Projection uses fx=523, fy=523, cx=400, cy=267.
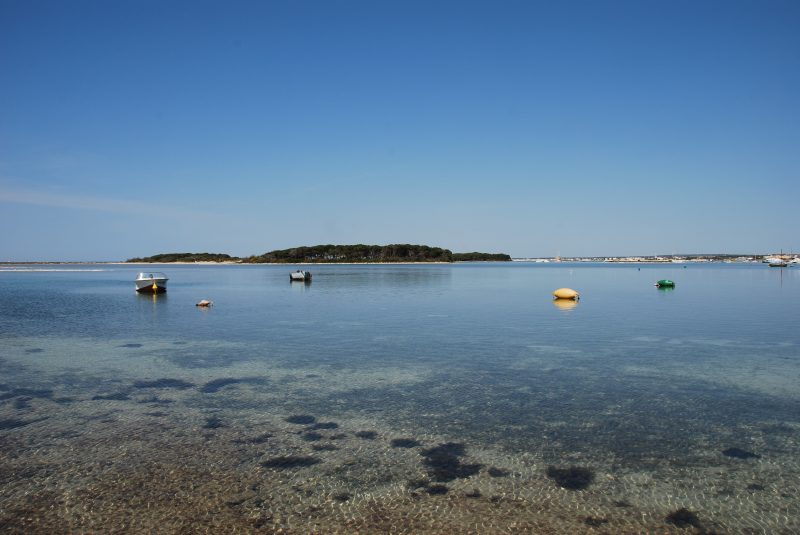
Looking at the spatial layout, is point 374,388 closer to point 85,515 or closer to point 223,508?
point 223,508

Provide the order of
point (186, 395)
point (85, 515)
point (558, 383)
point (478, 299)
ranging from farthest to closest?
point (478, 299) < point (558, 383) < point (186, 395) < point (85, 515)

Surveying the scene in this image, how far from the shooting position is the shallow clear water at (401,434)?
774 cm

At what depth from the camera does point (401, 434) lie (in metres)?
11.1

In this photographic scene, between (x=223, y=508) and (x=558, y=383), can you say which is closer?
(x=223, y=508)

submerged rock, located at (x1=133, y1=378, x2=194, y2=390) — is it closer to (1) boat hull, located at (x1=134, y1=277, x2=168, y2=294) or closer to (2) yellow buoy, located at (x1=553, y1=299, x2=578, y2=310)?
(2) yellow buoy, located at (x1=553, y1=299, x2=578, y2=310)

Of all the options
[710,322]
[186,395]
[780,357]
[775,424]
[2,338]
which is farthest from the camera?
[710,322]

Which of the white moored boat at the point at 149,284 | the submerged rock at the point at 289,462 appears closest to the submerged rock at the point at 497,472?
the submerged rock at the point at 289,462

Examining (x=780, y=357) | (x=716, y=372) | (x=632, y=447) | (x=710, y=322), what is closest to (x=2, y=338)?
(x=632, y=447)

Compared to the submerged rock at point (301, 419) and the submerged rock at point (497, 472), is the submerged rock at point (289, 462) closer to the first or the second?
the submerged rock at point (301, 419)

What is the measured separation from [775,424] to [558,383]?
5.35 m

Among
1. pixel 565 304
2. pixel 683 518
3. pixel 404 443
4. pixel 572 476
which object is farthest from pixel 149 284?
pixel 683 518

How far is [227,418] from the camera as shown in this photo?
40.0 ft

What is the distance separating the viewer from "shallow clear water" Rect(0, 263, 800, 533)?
25.4 feet

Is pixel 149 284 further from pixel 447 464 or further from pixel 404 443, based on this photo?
pixel 447 464
